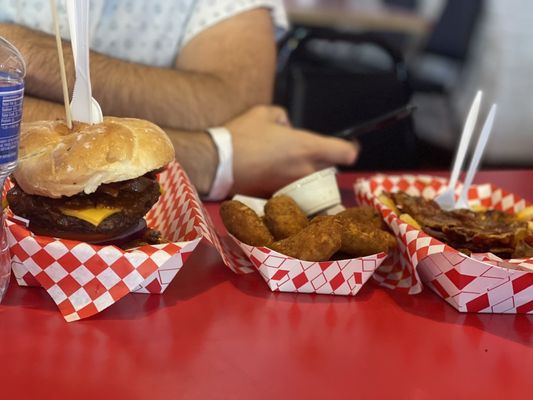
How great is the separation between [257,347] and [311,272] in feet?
0.59

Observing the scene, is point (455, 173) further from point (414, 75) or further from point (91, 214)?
point (414, 75)

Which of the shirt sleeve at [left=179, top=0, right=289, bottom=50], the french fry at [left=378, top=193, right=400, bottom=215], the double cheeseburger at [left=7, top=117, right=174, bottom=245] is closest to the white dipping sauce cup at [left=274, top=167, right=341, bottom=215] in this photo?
the french fry at [left=378, top=193, right=400, bottom=215]

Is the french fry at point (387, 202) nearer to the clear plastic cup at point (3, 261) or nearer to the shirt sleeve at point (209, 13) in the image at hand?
the clear plastic cup at point (3, 261)

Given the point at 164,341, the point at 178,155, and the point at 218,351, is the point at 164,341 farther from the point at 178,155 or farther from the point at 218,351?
the point at 178,155

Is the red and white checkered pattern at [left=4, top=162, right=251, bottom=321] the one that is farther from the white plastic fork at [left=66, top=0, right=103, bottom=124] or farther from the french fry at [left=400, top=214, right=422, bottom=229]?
the french fry at [left=400, top=214, right=422, bottom=229]

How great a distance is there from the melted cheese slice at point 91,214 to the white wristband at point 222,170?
23.1 inches

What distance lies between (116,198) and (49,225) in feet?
0.33

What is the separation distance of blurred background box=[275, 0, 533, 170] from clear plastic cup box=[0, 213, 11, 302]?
0.97m

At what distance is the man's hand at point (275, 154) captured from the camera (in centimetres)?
174

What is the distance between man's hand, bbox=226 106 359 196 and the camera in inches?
68.7

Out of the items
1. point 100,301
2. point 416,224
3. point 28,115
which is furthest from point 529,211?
point 28,115

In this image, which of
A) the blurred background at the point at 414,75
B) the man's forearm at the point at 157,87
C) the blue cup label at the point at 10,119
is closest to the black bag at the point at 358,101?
the blurred background at the point at 414,75

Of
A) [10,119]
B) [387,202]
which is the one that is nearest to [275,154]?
[387,202]

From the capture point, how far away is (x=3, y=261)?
1.11 m
